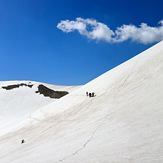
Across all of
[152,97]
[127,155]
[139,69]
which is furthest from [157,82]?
[127,155]

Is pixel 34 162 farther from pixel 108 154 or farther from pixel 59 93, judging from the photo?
pixel 59 93

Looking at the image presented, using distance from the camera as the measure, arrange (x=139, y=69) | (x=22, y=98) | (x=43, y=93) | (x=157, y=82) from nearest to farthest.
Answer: (x=157, y=82)
(x=139, y=69)
(x=22, y=98)
(x=43, y=93)

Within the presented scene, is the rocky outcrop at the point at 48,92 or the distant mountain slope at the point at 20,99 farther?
the rocky outcrop at the point at 48,92

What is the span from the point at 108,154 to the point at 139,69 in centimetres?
1187

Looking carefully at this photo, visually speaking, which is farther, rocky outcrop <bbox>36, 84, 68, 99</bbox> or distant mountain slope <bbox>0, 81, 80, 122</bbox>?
rocky outcrop <bbox>36, 84, 68, 99</bbox>

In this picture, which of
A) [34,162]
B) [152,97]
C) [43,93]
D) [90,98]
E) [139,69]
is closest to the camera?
[34,162]

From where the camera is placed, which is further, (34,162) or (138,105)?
(138,105)

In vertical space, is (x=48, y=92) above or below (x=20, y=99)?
above

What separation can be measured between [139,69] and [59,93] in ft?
118

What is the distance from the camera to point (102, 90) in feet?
59.2

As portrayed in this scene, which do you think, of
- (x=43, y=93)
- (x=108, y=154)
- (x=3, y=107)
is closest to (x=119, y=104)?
(x=108, y=154)

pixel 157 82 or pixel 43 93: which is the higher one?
pixel 43 93

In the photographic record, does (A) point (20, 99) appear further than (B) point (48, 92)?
No

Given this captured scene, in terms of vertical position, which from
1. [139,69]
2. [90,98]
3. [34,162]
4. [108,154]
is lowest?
[34,162]
